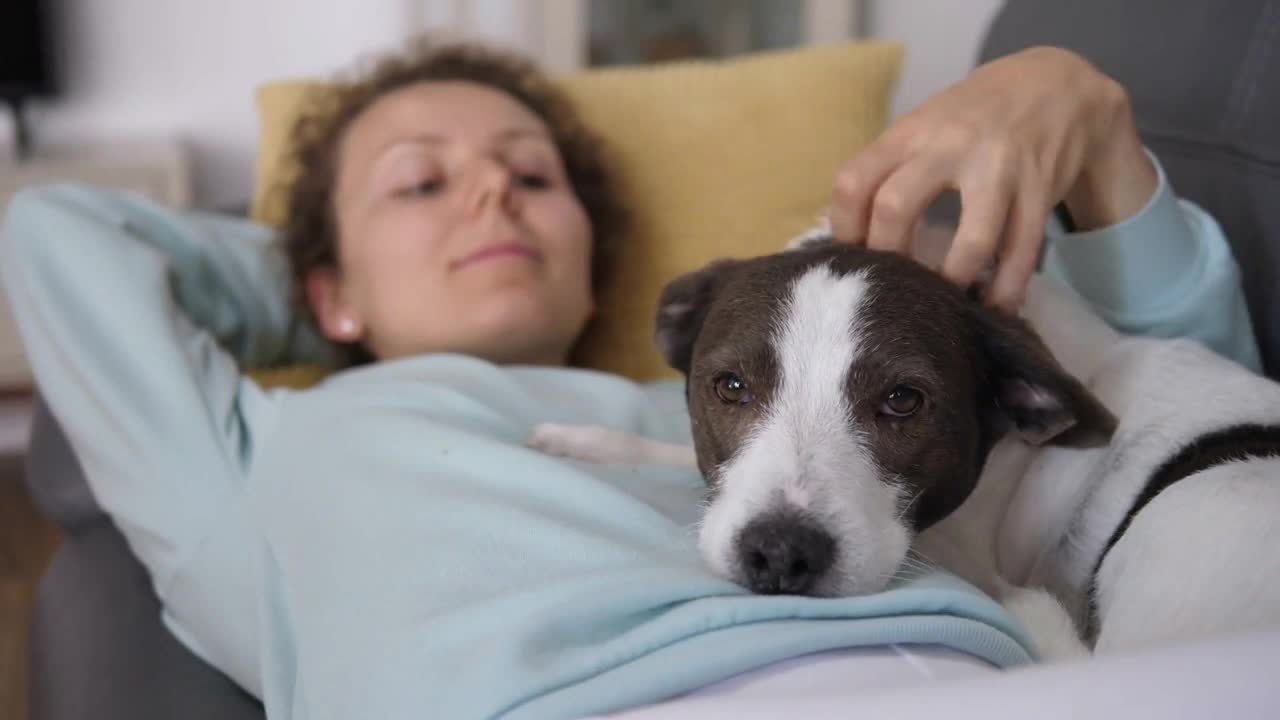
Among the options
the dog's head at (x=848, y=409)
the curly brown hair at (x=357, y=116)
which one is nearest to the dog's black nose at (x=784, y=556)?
the dog's head at (x=848, y=409)

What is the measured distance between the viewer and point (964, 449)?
1.24 meters

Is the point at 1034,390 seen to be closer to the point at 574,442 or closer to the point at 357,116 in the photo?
the point at 574,442

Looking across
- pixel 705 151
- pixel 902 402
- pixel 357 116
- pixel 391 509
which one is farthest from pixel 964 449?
pixel 357 116

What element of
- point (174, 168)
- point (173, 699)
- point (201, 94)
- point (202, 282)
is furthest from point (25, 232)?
point (201, 94)

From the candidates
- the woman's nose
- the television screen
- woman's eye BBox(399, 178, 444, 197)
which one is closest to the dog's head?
the woman's nose

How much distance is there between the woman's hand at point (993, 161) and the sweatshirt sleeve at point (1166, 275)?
0.52ft

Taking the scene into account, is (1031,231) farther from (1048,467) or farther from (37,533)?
(37,533)

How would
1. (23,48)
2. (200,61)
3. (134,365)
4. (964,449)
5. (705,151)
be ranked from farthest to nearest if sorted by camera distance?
(200,61), (23,48), (705,151), (134,365), (964,449)

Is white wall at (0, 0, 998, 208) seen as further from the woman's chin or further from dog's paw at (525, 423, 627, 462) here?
dog's paw at (525, 423, 627, 462)

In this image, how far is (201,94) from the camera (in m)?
4.31

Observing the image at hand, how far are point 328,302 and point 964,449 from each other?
52.4 inches

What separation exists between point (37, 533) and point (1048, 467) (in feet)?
10.9

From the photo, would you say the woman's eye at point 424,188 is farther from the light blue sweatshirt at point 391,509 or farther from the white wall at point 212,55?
the white wall at point 212,55

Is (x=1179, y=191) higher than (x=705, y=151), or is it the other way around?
(x=1179, y=191)
